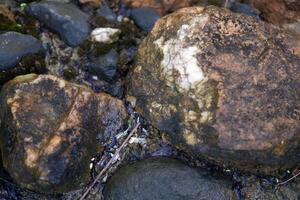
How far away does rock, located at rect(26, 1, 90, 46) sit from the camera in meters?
3.64

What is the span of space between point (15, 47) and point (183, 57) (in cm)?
126

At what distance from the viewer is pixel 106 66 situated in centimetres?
360

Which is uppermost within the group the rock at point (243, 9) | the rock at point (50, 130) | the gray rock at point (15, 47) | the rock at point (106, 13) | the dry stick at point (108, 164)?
the rock at point (243, 9)

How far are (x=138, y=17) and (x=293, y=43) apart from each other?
132 cm

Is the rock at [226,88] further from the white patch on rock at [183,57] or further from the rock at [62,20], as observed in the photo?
the rock at [62,20]

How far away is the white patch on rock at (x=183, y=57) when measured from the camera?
3223 mm

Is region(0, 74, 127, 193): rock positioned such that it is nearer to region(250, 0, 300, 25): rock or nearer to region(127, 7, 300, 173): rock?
region(127, 7, 300, 173): rock

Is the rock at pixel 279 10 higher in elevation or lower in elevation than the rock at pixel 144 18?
higher

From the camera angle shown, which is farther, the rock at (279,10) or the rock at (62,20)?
the rock at (279,10)

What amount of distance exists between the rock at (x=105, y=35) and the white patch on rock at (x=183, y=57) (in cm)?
46

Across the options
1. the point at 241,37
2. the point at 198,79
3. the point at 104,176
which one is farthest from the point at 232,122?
the point at 104,176

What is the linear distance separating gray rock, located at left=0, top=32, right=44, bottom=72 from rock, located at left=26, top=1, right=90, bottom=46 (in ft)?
0.83

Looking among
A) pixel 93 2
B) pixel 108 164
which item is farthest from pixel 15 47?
pixel 108 164

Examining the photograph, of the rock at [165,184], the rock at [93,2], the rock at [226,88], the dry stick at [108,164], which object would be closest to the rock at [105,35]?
the rock at [93,2]
